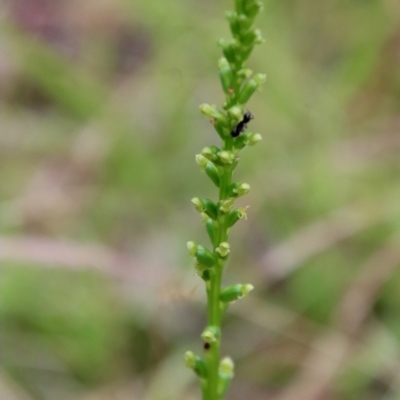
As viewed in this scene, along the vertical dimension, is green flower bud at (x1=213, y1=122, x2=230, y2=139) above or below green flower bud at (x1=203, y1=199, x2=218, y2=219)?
above

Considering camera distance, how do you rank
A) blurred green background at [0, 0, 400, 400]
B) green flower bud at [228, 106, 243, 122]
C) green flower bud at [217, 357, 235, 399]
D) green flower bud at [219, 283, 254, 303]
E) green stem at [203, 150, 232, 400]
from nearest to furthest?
green flower bud at [228, 106, 243, 122]
green stem at [203, 150, 232, 400]
green flower bud at [219, 283, 254, 303]
green flower bud at [217, 357, 235, 399]
blurred green background at [0, 0, 400, 400]

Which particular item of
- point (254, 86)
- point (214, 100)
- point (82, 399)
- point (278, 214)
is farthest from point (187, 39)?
point (254, 86)

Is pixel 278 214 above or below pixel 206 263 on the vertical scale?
above

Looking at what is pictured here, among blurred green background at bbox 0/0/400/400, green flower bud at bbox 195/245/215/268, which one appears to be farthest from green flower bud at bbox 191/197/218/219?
blurred green background at bbox 0/0/400/400

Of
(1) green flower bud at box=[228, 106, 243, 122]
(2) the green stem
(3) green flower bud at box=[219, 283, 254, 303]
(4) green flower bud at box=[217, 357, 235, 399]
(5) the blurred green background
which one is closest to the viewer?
(1) green flower bud at box=[228, 106, 243, 122]

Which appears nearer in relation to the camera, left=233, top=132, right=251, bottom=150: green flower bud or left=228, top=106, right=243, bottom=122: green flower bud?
left=228, top=106, right=243, bottom=122: green flower bud

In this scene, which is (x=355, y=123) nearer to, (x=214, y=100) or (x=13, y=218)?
(x=214, y=100)

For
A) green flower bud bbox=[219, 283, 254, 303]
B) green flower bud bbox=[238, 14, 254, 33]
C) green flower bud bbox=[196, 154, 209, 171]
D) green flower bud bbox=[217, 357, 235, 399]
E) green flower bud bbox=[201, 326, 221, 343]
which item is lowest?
green flower bud bbox=[217, 357, 235, 399]

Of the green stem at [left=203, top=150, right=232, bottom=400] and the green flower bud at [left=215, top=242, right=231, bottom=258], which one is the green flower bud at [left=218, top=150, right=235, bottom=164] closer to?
the green stem at [left=203, top=150, right=232, bottom=400]

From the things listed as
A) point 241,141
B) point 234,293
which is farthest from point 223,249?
point 241,141
